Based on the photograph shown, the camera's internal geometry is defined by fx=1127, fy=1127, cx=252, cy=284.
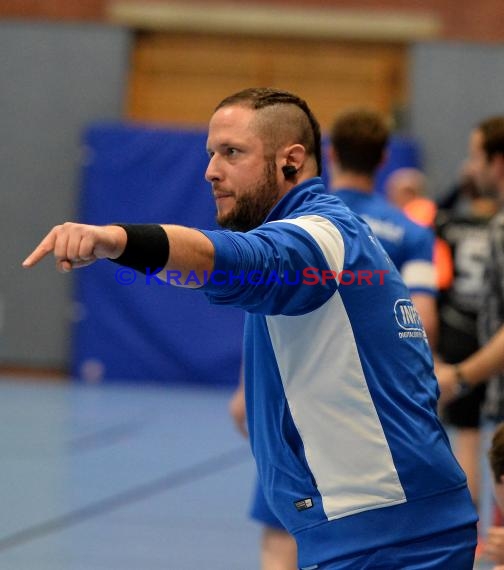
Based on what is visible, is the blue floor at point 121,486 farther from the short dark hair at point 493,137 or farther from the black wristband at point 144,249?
the black wristband at point 144,249

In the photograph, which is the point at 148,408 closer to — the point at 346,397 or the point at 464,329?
the point at 464,329

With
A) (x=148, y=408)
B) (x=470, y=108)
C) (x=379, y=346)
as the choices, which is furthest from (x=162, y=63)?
(x=379, y=346)

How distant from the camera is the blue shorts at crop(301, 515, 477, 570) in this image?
7.55 feet

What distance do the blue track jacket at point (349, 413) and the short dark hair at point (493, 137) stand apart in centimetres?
233

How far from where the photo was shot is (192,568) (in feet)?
16.1

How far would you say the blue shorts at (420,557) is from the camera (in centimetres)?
230

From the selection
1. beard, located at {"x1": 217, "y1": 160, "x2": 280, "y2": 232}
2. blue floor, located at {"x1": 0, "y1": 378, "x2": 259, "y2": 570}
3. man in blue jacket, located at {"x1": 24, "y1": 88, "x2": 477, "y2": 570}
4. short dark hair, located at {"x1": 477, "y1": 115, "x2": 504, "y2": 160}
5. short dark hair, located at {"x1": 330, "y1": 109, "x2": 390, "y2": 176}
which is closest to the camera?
man in blue jacket, located at {"x1": 24, "y1": 88, "x2": 477, "y2": 570}

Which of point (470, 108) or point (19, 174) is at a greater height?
point (470, 108)

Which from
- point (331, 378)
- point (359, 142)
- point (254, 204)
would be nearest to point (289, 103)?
point (254, 204)

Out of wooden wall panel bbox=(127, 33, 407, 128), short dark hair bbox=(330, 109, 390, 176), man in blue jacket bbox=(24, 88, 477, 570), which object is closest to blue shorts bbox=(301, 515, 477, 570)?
man in blue jacket bbox=(24, 88, 477, 570)

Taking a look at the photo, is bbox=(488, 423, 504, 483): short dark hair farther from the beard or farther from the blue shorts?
the beard

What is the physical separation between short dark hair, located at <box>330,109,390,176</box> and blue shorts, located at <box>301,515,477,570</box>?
7.31 feet

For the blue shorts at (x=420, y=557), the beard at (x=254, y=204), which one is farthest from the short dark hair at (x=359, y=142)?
the blue shorts at (x=420, y=557)

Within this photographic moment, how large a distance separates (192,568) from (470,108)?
9.13 metres
